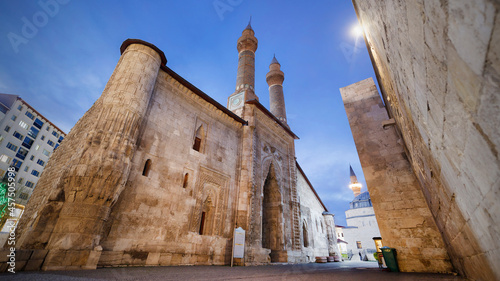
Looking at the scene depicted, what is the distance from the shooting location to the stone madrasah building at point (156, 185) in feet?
17.3

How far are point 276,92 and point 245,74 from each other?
553 cm

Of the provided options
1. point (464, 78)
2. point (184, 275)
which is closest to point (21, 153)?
point (184, 275)

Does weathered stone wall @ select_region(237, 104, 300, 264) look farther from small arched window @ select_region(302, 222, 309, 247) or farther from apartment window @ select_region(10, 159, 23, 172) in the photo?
apartment window @ select_region(10, 159, 23, 172)

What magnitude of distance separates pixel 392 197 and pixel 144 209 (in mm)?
7865

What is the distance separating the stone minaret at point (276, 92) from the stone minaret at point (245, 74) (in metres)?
4.17

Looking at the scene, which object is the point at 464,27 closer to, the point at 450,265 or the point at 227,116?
the point at 450,265

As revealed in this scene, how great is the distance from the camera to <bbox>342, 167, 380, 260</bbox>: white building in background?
35.6 metres

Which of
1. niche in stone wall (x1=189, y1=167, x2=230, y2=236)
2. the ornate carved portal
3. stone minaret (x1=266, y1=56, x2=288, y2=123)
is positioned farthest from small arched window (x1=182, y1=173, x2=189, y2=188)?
stone minaret (x1=266, y1=56, x2=288, y2=123)

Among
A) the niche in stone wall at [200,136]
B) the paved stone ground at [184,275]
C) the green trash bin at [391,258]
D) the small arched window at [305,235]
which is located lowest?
the paved stone ground at [184,275]

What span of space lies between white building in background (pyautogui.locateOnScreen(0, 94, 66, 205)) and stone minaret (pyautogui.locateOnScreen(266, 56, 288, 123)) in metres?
32.0

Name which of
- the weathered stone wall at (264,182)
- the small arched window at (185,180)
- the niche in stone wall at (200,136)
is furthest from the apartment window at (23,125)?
the small arched window at (185,180)

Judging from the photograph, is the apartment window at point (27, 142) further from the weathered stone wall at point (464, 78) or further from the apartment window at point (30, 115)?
the weathered stone wall at point (464, 78)

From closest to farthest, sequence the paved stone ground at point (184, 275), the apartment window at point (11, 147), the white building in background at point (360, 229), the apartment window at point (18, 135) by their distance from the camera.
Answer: the paved stone ground at point (184, 275) → the apartment window at point (11, 147) → the apartment window at point (18, 135) → the white building in background at point (360, 229)

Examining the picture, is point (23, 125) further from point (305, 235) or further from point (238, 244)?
point (305, 235)
